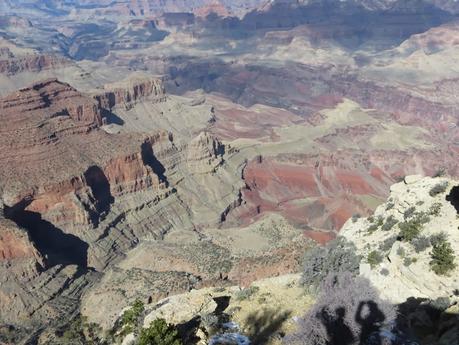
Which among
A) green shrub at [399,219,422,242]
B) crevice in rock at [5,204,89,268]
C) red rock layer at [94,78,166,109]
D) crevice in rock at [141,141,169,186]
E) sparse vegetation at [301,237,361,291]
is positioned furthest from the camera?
red rock layer at [94,78,166,109]

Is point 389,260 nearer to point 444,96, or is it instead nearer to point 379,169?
point 379,169

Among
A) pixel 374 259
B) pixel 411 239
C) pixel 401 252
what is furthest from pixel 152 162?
pixel 401 252

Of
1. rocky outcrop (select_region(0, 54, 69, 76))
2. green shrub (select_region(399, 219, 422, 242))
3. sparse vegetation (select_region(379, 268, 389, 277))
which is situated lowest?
rocky outcrop (select_region(0, 54, 69, 76))

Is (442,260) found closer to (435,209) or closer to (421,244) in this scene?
(421,244)

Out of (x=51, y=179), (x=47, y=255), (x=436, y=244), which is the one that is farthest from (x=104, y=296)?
(x=436, y=244)

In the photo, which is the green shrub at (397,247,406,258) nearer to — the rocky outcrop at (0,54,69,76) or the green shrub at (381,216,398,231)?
the green shrub at (381,216,398,231)

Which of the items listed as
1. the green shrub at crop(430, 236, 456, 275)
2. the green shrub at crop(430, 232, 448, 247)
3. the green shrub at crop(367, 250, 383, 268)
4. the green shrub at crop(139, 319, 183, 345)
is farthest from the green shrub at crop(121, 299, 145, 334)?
the green shrub at crop(430, 232, 448, 247)

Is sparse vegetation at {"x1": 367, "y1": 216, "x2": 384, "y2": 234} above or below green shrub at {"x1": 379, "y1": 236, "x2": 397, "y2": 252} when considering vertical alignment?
below
